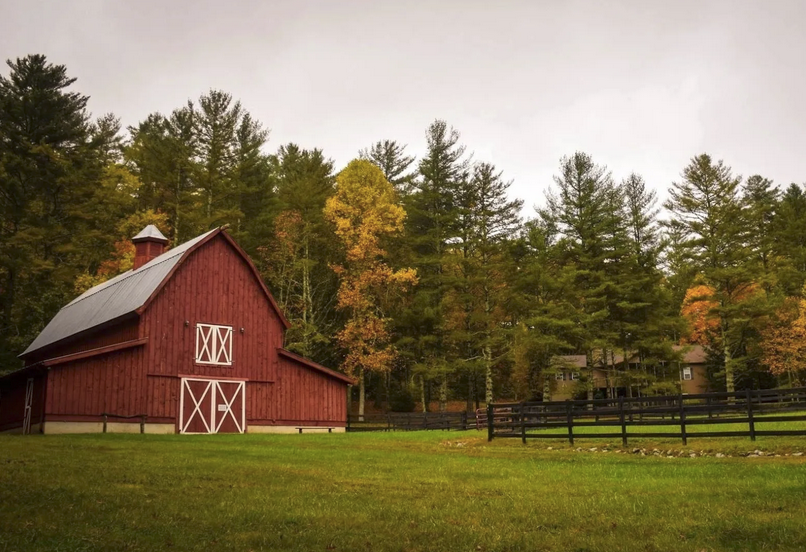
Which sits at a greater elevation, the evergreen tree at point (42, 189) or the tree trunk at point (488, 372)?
the evergreen tree at point (42, 189)

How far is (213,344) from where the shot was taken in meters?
29.0

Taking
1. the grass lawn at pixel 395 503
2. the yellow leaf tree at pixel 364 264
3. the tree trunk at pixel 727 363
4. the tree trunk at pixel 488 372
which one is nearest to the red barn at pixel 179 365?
the yellow leaf tree at pixel 364 264

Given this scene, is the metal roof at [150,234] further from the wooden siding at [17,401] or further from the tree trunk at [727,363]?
the tree trunk at [727,363]

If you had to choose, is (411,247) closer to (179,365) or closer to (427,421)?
(427,421)

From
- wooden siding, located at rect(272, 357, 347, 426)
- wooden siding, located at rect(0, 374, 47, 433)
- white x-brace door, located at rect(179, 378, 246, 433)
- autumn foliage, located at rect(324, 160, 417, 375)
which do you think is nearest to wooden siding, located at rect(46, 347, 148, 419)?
→ wooden siding, located at rect(0, 374, 47, 433)

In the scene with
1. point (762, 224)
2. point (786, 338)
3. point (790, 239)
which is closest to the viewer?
point (786, 338)

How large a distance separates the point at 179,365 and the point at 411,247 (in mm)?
22438

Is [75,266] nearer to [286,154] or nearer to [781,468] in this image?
[286,154]

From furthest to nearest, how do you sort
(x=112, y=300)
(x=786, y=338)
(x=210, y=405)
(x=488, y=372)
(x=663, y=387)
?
(x=786, y=338) < (x=488, y=372) < (x=663, y=387) < (x=112, y=300) < (x=210, y=405)

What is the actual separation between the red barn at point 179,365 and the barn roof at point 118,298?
0.07 metres

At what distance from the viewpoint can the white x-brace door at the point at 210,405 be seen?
27.5 m

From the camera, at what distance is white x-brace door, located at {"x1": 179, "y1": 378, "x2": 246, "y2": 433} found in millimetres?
27547

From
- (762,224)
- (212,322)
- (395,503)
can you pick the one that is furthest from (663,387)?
(395,503)

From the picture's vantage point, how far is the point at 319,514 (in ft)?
27.2
